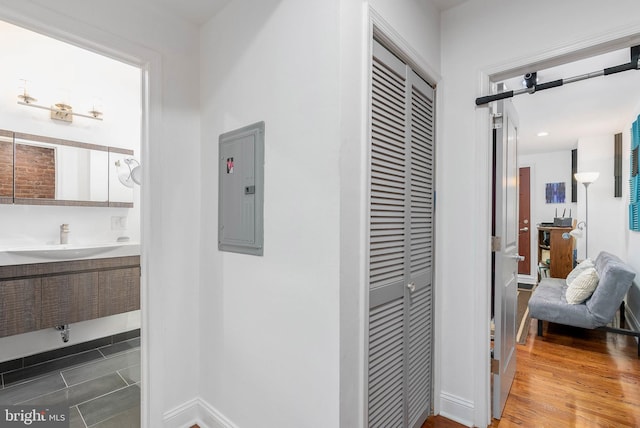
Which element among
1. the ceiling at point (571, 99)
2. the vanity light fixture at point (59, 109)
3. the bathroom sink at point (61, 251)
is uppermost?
the ceiling at point (571, 99)

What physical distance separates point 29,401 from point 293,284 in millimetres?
2179

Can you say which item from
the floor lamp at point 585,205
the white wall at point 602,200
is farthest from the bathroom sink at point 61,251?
the white wall at point 602,200

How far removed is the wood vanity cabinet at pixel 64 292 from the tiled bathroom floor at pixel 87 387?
1.36 ft

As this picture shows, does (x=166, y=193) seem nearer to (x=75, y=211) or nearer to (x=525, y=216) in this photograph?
(x=75, y=211)

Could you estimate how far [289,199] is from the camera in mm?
1388

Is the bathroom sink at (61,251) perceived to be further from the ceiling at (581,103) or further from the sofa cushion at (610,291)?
the sofa cushion at (610,291)

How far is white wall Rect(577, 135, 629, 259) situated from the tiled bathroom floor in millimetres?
6099

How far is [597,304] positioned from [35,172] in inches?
199

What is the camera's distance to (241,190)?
1636 mm

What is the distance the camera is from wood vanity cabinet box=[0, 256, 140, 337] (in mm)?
2188

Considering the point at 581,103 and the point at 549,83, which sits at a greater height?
the point at 581,103

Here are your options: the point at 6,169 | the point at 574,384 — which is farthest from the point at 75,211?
the point at 574,384

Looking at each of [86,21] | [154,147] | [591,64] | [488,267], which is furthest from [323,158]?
[591,64]

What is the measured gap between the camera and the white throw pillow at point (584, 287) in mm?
3029
